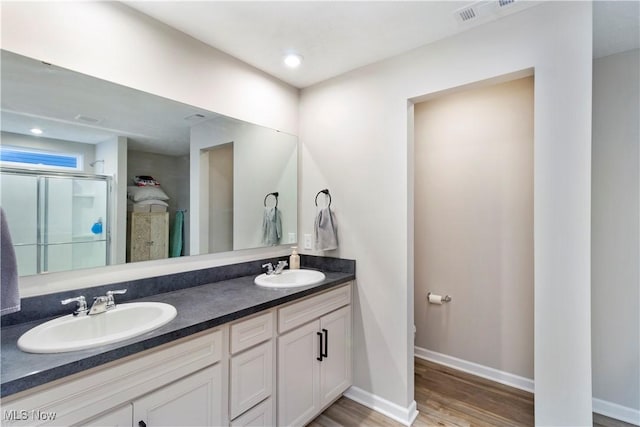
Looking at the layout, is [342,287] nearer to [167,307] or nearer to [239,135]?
[167,307]

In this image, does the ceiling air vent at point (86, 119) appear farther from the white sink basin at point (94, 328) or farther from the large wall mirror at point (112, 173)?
the white sink basin at point (94, 328)

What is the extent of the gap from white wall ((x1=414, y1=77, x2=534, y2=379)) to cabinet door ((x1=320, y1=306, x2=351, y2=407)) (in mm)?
973

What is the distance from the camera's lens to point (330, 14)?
1591 millimetres

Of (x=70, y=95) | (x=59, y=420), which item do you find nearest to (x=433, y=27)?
(x=70, y=95)

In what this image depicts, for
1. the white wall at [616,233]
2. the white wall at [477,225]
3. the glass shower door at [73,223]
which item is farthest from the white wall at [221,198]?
the white wall at [616,233]

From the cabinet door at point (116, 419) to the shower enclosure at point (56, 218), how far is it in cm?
70

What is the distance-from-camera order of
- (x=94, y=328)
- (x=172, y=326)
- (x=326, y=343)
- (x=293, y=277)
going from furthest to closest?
(x=293, y=277), (x=326, y=343), (x=94, y=328), (x=172, y=326)

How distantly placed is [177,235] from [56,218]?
1.84 ft

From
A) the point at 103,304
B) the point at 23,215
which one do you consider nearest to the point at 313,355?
the point at 103,304

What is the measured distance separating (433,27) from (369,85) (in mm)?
542

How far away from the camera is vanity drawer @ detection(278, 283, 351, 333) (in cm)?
167

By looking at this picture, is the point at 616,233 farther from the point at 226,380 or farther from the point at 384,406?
the point at 226,380

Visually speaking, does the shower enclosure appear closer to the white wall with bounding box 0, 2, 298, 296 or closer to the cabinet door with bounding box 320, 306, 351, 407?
the white wall with bounding box 0, 2, 298, 296

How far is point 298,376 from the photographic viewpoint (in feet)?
5.71
